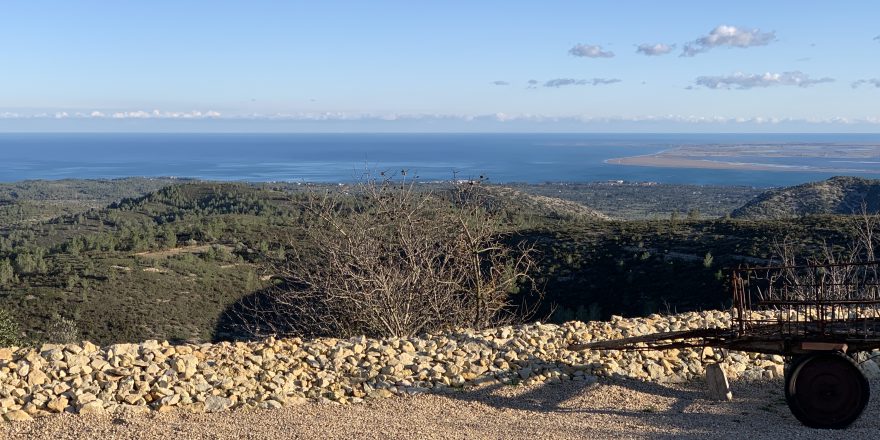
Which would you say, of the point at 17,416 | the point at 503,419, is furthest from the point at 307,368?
the point at 17,416

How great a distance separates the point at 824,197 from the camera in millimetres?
58219

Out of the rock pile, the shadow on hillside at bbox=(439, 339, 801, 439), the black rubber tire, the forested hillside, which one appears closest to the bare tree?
the rock pile

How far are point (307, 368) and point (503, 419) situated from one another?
2.53 metres

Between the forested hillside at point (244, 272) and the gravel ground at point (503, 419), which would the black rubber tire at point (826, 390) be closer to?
the gravel ground at point (503, 419)

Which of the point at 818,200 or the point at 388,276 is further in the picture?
the point at 818,200

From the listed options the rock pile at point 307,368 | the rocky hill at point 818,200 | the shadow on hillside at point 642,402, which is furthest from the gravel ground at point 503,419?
the rocky hill at point 818,200

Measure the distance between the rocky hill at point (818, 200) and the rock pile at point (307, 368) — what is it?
151ft

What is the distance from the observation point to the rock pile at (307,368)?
8.35 metres

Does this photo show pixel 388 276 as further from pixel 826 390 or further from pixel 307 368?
pixel 826 390

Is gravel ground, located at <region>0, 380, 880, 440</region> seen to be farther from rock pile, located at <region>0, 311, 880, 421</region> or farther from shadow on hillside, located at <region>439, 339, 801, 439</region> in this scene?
rock pile, located at <region>0, 311, 880, 421</region>

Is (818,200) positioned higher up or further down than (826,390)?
further down

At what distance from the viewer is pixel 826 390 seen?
789 cm

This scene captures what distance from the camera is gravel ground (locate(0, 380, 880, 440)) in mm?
7594

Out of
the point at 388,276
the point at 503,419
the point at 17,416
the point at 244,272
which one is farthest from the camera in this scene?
the point at 244,272
